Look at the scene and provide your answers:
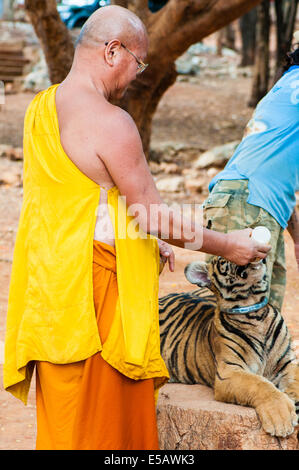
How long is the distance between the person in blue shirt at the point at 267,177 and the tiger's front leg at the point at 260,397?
1.98 ft

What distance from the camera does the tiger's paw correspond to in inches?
124

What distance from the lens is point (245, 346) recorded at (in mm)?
3604

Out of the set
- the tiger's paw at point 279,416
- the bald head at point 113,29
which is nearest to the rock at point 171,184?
the tiger's paw at point 279,416

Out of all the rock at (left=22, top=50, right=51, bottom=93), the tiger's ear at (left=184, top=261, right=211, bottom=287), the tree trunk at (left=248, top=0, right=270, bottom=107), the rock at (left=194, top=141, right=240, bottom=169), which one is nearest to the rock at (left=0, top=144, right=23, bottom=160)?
the rock at (left=194, top=141, right=240, bottom=169)

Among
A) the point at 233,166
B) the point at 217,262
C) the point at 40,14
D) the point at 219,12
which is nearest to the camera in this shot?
the point at 217,262

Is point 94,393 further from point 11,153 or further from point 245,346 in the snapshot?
point 11,153

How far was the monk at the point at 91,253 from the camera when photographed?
9.14 feet

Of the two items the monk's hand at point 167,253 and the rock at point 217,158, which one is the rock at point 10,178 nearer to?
the rock at point 217,158

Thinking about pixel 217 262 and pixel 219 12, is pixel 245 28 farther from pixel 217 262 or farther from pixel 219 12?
pixel 217 262

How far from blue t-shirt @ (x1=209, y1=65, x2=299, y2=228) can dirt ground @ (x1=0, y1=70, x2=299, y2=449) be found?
6.40 ft

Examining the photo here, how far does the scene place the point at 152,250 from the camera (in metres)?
3.03
